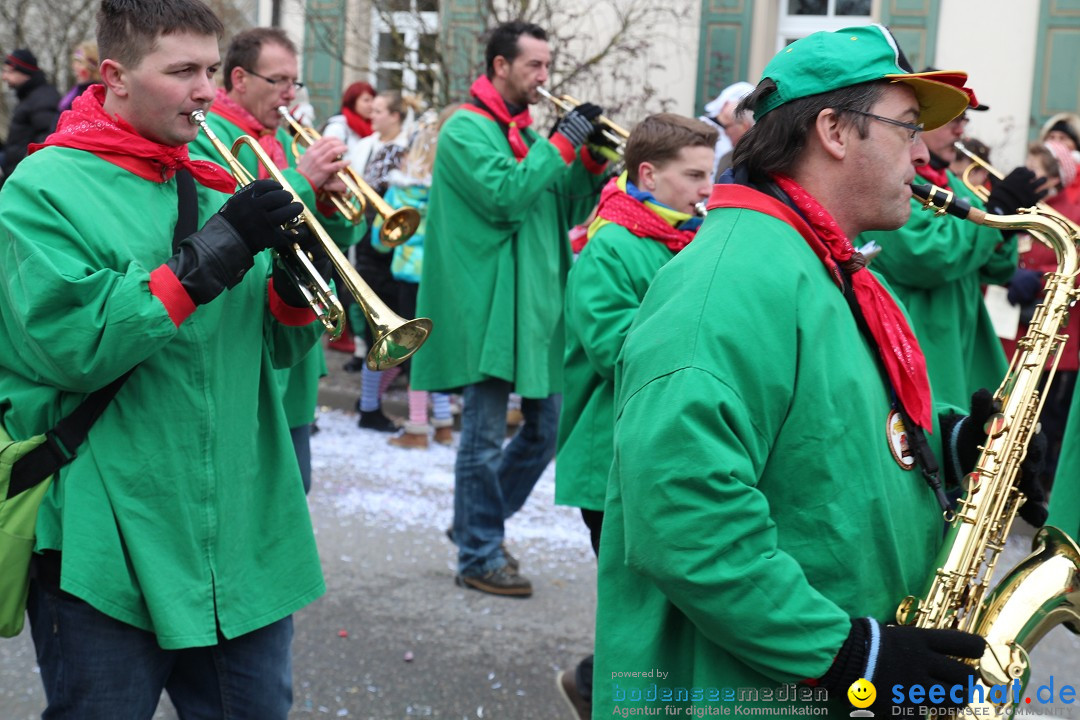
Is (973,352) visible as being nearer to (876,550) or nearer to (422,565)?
(422,565)

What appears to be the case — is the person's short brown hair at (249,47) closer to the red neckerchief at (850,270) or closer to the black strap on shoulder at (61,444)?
the black strap on shoulder at (61,444)

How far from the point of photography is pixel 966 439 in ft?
7.67

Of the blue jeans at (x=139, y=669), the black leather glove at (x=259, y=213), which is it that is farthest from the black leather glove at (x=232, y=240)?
the blue jeans at (x=139, y=669)

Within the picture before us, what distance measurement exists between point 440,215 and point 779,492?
3338 millimetres

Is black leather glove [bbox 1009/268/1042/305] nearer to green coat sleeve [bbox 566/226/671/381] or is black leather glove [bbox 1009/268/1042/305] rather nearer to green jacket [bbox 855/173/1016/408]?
green jacket [bbox 855/173/1016/408]

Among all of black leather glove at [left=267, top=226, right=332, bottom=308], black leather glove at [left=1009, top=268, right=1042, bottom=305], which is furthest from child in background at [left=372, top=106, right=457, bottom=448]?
black leather glove at [left=267, top=226, right=332, bottom=308]

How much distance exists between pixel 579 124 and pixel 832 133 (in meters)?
2.88

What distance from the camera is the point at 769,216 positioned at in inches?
79.3

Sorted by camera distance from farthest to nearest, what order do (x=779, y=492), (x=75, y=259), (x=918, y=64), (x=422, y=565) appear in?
(x=918, y=64) → (x=422, y=565) → (x=75, y=259) → (x=779, y=492)

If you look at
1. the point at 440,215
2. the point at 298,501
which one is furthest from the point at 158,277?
the point at 440,215

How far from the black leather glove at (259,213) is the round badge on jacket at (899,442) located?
1.25 meters

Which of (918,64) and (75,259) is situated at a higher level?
(918,64)

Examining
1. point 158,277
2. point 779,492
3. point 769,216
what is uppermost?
point 769,216

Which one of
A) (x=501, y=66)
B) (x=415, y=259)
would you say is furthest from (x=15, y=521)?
(x=415, y=259)
